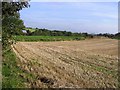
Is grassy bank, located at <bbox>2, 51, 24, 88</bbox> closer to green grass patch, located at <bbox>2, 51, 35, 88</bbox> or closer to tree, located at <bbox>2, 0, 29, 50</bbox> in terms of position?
green grass patch, located at <bbox>2, 51, 35, 88</bbox>

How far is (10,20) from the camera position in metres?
15.6

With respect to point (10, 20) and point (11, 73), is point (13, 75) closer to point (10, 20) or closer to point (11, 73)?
point (11, 73)

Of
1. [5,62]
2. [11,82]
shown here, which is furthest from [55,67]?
[11,82]

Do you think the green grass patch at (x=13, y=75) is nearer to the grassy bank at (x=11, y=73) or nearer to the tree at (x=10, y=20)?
the grassy bank at (x=11, y=73)

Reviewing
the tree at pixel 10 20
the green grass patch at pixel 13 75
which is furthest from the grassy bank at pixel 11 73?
the tree at pixel 10 20

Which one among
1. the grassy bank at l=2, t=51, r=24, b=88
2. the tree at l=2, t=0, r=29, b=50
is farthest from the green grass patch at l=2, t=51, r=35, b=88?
the tree at l=2, t=0, r=29, b=50

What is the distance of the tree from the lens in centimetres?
1524

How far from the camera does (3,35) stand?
1481 centimetres

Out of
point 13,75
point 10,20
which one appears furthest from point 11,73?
point 10,20

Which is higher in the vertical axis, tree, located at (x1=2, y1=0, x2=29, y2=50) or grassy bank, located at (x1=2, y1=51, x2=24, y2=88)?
tree, located at (x1=2, y1=0, x2=29, y2=50)

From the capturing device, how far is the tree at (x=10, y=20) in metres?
15.2

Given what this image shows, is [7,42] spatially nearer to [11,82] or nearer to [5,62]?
[5,62]

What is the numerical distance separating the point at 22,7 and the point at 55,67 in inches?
132

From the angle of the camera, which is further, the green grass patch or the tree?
the tree
